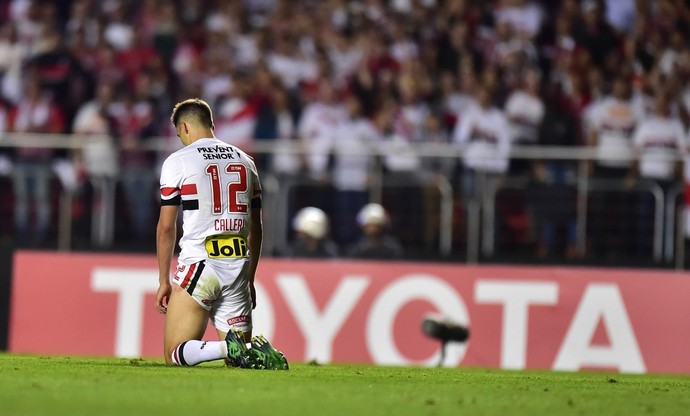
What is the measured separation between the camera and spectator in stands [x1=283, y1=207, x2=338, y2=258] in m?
16.4

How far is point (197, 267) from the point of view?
32.8 feet

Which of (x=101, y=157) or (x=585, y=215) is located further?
(x=101, y=157)

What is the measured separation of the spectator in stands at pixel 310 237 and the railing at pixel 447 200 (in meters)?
0.24

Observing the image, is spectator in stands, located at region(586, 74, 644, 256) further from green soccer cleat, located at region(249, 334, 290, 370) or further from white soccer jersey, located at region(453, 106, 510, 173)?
green soccer cleat, located at region(249, 334, 290, 370)

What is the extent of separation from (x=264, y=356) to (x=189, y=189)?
1300mm

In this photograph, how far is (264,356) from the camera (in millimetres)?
9555

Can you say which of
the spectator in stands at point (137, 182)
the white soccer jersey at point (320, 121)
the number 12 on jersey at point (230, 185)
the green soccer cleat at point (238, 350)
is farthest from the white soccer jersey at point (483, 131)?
the green soccer cleat at point (238, 350)

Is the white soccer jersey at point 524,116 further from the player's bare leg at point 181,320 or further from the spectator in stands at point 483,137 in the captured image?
the player's bare leg at point 181,320

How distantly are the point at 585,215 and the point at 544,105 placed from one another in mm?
2158

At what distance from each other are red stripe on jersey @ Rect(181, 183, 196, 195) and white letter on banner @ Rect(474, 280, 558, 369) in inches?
252

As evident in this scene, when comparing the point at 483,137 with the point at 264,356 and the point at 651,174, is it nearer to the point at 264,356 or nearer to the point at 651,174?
the point at 651,174

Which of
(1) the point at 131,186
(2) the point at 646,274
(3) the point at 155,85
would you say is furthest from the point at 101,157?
(2) the point at 646,274

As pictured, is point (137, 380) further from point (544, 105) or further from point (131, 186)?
point (544, 105)

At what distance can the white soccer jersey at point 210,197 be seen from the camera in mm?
9953
